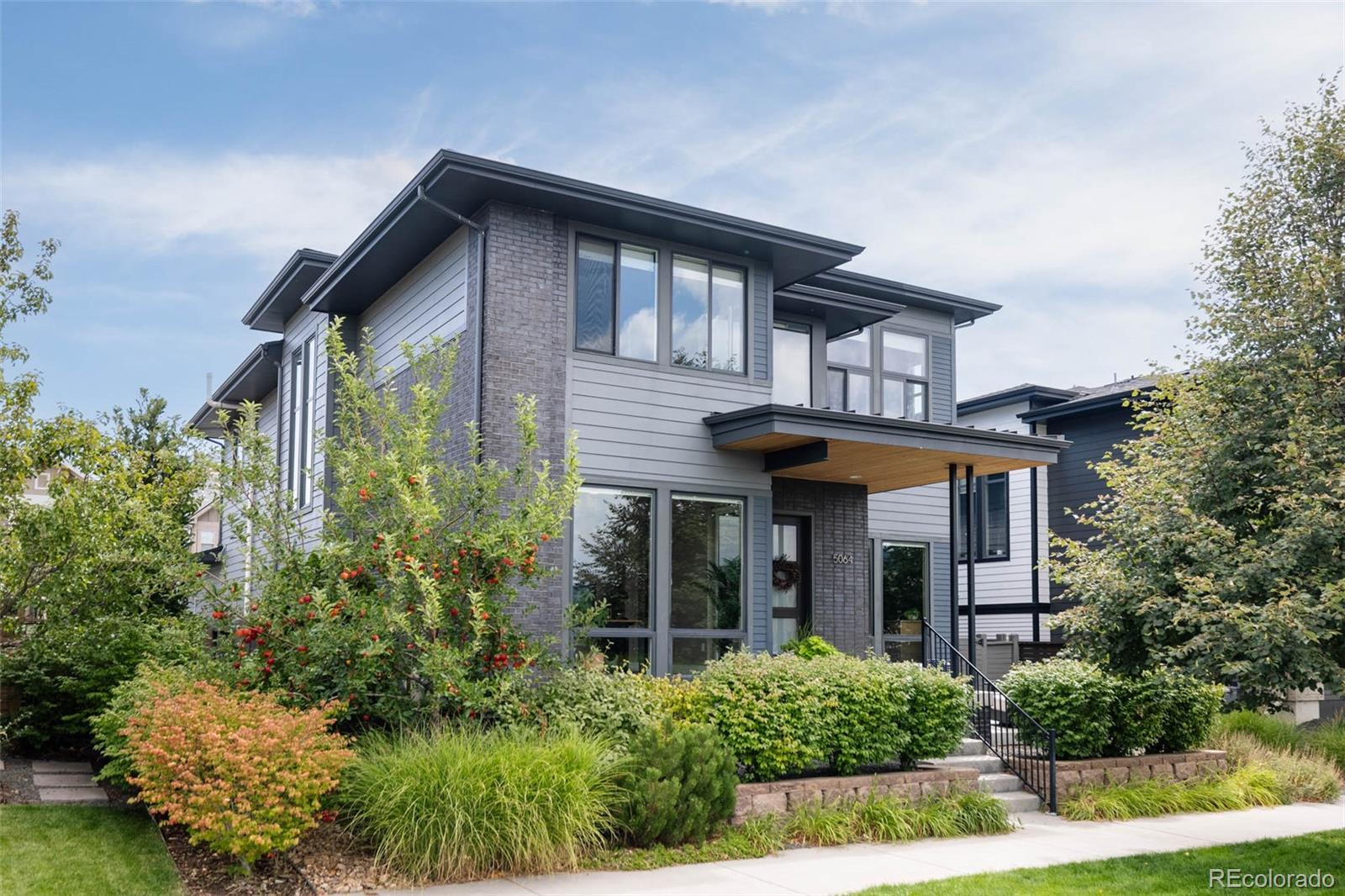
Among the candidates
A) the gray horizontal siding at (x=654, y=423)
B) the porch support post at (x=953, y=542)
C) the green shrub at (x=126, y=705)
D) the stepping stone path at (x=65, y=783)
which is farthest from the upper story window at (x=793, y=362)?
the stepping stone path at (x=65, y=783)

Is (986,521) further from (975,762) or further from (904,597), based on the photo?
(975,762)

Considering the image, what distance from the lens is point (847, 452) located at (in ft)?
41.6

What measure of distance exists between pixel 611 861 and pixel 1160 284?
2372 centimetres

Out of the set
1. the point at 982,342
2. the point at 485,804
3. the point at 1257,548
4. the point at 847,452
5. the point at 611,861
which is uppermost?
the point at 982,342

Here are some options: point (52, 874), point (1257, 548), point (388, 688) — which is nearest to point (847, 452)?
point (1257, 548)

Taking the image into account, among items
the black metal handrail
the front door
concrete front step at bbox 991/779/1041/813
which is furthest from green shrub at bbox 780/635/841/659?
concrete front step at bbox 991/779/1041/813

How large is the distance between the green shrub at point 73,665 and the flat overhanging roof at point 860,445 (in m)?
5.82

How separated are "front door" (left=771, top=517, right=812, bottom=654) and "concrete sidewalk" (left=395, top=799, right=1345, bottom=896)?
3979 millimetres

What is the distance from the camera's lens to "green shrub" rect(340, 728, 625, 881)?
7.24 metres

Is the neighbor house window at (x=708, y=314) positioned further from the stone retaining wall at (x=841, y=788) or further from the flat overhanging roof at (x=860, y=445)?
the stone retaining wall at (x=841, y=788)

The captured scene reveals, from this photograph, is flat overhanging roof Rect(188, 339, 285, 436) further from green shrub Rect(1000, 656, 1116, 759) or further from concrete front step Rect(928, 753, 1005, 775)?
green shrub Rect(1000, 656, 1116, 759)

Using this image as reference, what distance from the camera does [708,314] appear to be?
495 inches

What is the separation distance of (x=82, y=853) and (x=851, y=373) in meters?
11.2

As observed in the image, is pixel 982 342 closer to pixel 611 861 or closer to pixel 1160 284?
pixel 1160 284
